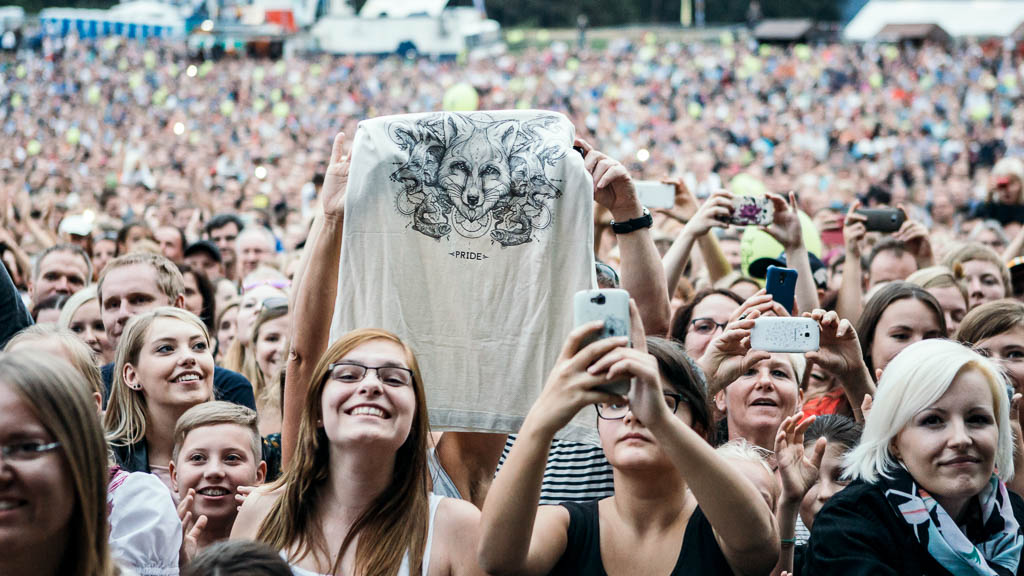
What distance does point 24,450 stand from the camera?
216 centimetres

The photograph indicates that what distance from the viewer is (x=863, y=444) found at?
10.1 feet

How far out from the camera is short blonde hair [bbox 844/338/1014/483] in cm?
299

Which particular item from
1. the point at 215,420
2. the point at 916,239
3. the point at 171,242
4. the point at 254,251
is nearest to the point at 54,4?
the point at 171,242

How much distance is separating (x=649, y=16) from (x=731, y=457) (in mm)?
53408

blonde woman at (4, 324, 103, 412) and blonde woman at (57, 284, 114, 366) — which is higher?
blonde woman at (4, 324, 103, 412)

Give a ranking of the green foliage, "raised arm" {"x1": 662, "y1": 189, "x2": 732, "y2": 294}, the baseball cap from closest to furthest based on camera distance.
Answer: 1. "raised arm" {"x1": 662, "y1": 189, "x2": 732, "y2": 294}
2. the baseball cap
3. the green foliage

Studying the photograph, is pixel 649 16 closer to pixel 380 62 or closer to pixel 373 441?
pixel 380 62

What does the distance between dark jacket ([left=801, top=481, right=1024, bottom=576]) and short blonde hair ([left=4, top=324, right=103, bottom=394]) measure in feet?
6.89

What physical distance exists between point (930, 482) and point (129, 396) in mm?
2592

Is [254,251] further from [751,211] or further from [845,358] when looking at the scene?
[845,358]

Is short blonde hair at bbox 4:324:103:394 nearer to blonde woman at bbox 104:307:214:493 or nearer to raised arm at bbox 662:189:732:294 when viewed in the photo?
blonde woman at bbox 104:307:214:493

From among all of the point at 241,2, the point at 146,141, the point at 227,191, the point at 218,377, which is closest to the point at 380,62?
the point at 241,2

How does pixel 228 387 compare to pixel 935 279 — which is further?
pixel 935 279

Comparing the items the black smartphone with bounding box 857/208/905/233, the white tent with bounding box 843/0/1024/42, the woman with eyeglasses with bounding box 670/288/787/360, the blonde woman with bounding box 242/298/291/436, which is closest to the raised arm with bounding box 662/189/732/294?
the woman with eyeglasses with bounding box 670/288/787/360
